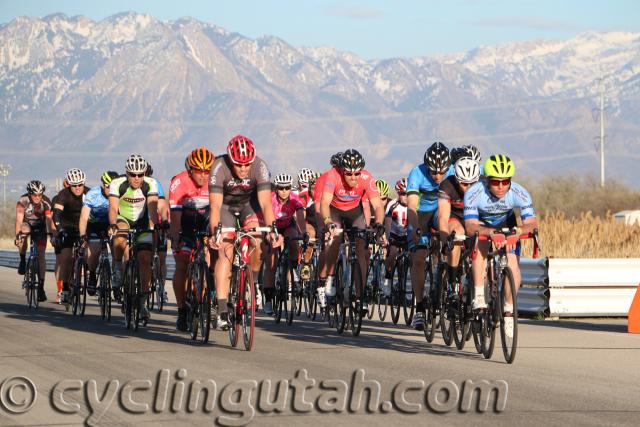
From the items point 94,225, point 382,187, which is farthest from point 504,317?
point 382,187

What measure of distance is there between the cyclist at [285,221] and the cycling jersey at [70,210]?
295 cm

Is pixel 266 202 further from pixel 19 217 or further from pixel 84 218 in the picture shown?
pixel 19 217

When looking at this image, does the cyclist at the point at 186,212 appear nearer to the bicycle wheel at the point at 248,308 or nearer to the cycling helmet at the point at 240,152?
the cycling helmet at the point at 240,152

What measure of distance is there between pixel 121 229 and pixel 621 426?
9117 mm

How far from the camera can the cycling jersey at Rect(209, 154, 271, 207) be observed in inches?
538

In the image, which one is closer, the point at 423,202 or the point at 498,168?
the point at 498,168

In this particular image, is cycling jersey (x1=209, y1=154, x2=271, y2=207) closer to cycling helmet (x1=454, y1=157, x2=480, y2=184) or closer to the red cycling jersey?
cycling helmet (x1=454, y1=157, x2=480, y2=184)

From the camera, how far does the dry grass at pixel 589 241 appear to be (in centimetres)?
2447

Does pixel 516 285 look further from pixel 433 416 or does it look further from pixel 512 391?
pixel 433 416

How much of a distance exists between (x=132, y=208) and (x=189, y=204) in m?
2.01

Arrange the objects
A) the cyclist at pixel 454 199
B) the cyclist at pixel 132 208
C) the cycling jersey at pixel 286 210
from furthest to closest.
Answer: the cycling jersey at pixel 286 210
the cyclist at pixel 132 208
the cyclist at pixel 454 199

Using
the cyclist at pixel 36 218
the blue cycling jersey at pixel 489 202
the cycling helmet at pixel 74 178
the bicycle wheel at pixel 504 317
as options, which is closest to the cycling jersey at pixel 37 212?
the cyclist at pixel 36 218

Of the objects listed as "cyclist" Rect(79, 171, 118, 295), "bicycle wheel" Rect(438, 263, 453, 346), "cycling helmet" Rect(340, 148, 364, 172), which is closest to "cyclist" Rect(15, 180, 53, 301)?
"cyclist" Rect(79, 171, 118, 295)

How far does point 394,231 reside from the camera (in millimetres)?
18625
